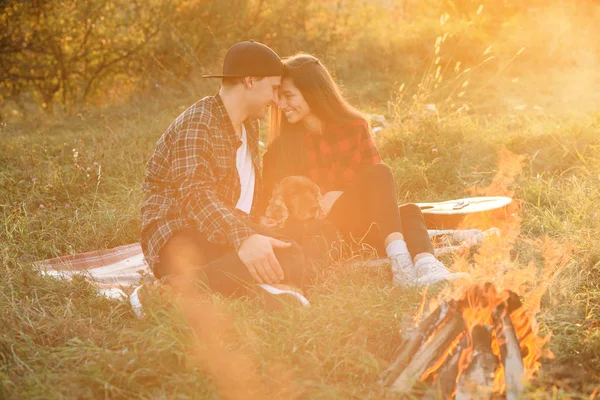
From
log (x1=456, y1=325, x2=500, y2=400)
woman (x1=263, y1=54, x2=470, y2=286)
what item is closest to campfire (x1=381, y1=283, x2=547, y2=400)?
log (x1=456, y1=325, x2=500, y2=400)

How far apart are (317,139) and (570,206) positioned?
1974mm

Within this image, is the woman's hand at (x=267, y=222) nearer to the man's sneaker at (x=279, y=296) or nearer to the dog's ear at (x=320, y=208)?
the dog's ear at (x=320, y=208)

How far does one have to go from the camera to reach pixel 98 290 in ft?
10.8

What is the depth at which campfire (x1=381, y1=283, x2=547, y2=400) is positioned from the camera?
84.0 inches

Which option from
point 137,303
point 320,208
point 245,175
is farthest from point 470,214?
point 137,303

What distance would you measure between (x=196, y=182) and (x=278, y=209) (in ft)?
2.48

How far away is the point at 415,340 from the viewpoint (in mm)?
2258

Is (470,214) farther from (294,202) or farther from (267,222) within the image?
(267,222)

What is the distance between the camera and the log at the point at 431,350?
2111 mm

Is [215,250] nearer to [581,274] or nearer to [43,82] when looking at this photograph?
[581,274]

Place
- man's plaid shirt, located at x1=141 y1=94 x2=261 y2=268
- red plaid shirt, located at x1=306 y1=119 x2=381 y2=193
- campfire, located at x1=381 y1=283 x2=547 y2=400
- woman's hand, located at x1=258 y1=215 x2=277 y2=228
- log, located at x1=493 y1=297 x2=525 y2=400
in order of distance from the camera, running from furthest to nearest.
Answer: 1. red plaid shirt, located at x1=306 y1=119 x2=381 y2=193
2. woman's hand, located at x1=258 y1=215 x2=277 y2=228
3. man's plaid shirt, located at x1=141 y1=94 x2=261 y2=268
4. campfire, located at x1=381 y1=283 x2=547 y2=400
5. log, located at x1=493 y1=297 x2=525 y2=400

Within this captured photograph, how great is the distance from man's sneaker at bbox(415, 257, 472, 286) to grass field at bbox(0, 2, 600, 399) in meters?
0.10

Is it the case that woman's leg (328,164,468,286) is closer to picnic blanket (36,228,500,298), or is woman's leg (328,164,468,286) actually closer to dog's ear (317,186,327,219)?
dog's ear (317,186,327,219)

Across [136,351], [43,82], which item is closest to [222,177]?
[136,351]
